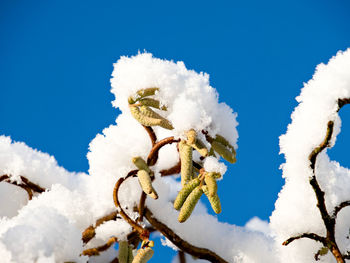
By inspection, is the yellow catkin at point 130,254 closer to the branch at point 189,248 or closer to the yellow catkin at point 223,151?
the branch at point 189,248

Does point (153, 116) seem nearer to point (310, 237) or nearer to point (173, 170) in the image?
point (173, 170)

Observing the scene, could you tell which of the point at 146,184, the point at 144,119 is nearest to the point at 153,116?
the point at 144,119

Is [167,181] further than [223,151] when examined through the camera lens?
Yes

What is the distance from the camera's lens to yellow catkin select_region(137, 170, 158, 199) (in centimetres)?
77

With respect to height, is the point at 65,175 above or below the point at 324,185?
above

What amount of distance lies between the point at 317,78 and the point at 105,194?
452 mm

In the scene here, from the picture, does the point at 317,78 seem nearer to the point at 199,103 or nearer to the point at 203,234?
the point at 199,103

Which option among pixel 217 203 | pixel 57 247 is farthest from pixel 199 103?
pixel 57 247

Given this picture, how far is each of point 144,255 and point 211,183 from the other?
161 millimetres

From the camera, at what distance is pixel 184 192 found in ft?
2.43

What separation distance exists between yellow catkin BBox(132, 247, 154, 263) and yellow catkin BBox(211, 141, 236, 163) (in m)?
0.23

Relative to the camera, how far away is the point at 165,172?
93 cm

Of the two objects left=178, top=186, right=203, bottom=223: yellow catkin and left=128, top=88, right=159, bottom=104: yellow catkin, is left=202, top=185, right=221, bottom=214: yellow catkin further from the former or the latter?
left=128, top=88, right=159, bottom=104: yellow catkin

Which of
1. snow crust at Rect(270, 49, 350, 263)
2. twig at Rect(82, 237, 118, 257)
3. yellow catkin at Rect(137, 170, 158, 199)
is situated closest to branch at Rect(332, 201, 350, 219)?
snow crust at Rect(270, 49, 350, 263)
